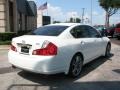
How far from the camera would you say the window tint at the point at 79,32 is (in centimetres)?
800

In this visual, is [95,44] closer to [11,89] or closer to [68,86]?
[68,86]

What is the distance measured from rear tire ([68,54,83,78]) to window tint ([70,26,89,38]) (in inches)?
25.7

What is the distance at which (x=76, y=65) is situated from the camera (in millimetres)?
7785

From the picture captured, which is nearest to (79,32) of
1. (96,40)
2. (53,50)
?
(96,40)

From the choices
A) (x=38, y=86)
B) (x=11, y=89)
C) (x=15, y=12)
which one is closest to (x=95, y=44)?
(x=38, y=86)

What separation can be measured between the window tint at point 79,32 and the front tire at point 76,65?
65 cm

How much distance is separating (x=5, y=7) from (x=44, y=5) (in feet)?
60.1

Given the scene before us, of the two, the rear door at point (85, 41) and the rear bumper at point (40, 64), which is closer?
the rear bumper at point (40, 64)

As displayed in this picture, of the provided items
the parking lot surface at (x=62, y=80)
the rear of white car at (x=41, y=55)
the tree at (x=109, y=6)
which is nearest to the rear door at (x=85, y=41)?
the parking lot surface at (x=62, y=80)

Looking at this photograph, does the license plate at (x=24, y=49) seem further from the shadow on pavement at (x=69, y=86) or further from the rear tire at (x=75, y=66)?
the rear tire at (x=75, y=66)

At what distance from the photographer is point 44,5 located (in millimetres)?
37531

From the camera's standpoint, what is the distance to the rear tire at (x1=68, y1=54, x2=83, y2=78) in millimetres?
7522

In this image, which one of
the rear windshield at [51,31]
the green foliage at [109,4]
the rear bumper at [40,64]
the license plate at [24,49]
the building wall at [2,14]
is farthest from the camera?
the green foliage at [109,4]

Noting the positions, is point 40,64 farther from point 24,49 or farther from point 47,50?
point 24,49
